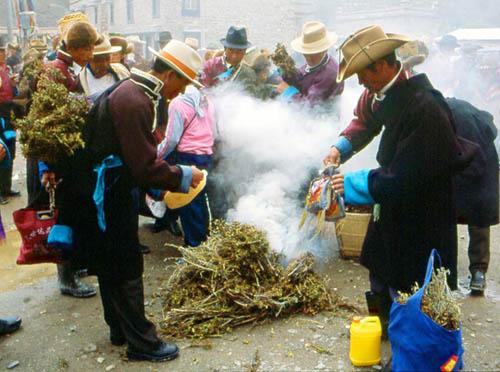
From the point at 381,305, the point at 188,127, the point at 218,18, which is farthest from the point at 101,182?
the point at 218,18

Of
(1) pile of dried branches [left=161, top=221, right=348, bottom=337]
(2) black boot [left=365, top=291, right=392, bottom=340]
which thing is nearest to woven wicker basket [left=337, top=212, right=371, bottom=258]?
(1) pile of dried branches [left=161, top=221, right=348, bottom=337]

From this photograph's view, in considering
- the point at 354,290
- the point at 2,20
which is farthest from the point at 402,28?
the point at 2,20

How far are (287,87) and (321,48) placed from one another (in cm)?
63

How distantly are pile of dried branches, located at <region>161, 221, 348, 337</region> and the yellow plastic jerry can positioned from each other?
0.72 meters

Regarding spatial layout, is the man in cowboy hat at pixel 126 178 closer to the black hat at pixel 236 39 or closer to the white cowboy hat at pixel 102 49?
the white cowboy hat at pixel 102 49

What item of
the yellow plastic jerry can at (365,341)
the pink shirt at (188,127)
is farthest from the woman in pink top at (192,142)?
the yellow plastic jerry can at (365,341)

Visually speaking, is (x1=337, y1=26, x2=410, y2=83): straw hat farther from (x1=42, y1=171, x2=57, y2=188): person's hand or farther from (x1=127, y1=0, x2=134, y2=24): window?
(x1=127, y1=0, x2=134, y2=24): window

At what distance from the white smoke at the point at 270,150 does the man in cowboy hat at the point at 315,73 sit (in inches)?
7.2

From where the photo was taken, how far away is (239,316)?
403 cm

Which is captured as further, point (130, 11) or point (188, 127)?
point (130, 11)

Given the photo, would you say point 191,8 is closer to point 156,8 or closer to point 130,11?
point 156,8

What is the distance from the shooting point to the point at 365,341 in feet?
11.2

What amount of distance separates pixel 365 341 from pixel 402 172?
1.19 meters

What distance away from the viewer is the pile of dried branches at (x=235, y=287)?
4.01 m
